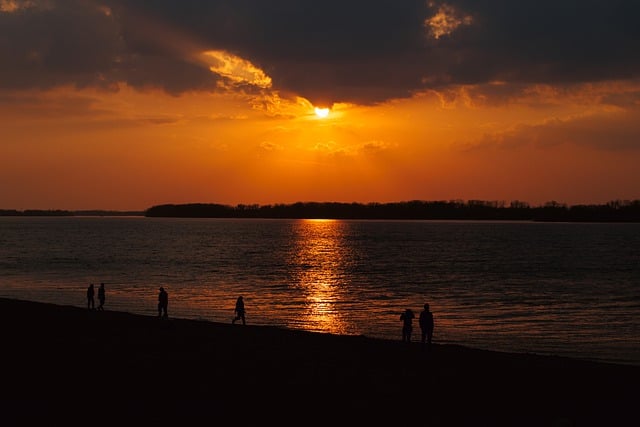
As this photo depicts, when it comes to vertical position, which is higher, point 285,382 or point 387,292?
point 285,382

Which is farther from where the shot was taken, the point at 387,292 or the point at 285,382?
the point at 387,292

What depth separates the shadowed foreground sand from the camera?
54.2 feet

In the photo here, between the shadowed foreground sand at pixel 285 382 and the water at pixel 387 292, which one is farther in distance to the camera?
the water at pixel 387 292

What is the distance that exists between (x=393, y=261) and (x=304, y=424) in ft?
294

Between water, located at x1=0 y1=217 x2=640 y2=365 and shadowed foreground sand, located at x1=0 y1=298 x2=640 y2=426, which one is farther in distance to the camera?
water, located at x1=0 y1=217 x2=640 y2=365

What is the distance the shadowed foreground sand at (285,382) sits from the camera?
16531 millimetres

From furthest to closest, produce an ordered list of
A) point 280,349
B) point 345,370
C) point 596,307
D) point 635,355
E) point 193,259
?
point 193,259 < point 596,307 < point 635,355 < point 280,349 < point 345,370

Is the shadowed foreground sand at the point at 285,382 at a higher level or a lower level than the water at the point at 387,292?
higher

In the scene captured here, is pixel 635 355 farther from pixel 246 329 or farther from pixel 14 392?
pixel 14 392

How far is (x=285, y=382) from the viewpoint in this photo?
778 inches

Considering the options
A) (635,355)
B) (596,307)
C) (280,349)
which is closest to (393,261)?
(596,307)

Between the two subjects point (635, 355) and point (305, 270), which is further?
point (305, 270)

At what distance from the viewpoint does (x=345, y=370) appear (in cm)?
2166

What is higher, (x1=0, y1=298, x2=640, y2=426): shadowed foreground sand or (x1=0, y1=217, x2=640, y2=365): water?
(x1=0, y1=298, x2=640, y2=426): shadowed foreground sand
